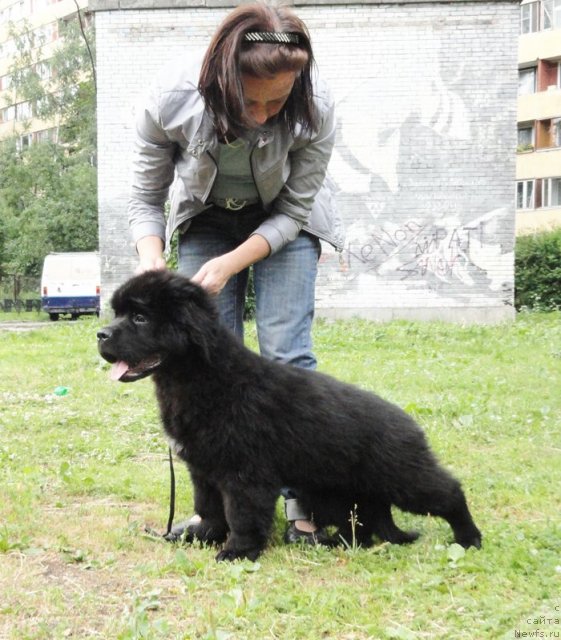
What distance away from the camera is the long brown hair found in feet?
10.9

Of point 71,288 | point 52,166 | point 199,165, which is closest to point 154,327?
point 199,165

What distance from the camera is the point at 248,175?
3.85m

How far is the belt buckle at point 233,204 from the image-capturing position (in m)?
3.97

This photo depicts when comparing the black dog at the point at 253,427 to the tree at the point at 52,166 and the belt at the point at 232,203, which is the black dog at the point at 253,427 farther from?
the tree at the point at 52,166

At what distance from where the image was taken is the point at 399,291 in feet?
54.6

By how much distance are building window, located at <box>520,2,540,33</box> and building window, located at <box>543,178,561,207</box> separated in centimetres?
711

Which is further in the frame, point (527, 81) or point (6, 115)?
point (6, 115)

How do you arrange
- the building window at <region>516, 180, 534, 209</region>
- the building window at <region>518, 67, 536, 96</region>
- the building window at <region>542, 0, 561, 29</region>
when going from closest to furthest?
the building window at <region>542, 0, 561, 29</region> → the building window at <region>516, 180, 534, 209</region> → the building window at <region>518, 67, 536, 96</region>

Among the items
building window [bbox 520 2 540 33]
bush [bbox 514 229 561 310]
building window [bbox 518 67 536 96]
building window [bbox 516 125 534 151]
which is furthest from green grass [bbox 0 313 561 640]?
building window [bbox 520 2 540 33]

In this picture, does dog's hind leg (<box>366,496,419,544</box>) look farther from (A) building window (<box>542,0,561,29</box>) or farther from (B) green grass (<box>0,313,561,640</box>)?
(A) building window (<box>542,0,561,29</box>)

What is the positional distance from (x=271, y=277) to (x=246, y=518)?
122 cm

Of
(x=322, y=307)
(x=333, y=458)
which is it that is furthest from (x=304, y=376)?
(x=322, y=307)

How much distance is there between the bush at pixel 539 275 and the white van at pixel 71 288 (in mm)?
12514

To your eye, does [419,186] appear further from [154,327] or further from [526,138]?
[526,138]
